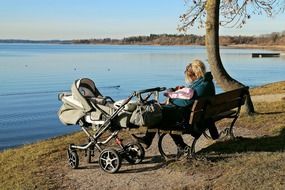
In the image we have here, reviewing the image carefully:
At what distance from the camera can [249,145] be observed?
8172 mm

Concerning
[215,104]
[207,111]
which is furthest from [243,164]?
[215,104]

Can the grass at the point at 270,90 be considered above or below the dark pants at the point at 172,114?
below

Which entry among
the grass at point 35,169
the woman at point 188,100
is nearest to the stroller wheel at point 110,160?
the grass at point 35,169

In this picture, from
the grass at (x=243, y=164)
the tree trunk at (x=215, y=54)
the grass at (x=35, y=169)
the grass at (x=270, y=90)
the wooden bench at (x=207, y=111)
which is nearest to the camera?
the grass at (x=243, y=164)

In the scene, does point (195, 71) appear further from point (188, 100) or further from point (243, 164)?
point (243, 164)

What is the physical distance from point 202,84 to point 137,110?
1.17 m

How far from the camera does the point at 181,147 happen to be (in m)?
7.39

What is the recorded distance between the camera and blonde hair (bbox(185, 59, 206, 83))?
735 centimetres

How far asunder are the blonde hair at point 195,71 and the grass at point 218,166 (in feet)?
3.84

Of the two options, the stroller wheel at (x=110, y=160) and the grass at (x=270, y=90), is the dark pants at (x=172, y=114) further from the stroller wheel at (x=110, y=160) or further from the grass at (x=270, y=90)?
the grass at (x=270, y=90)

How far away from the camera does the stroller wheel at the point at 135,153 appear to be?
23.8 ft

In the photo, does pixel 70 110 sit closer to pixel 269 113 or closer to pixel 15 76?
pixel 269 113

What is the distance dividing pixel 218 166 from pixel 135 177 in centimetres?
112

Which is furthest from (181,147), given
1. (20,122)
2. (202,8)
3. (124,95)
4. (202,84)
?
(124,95)
